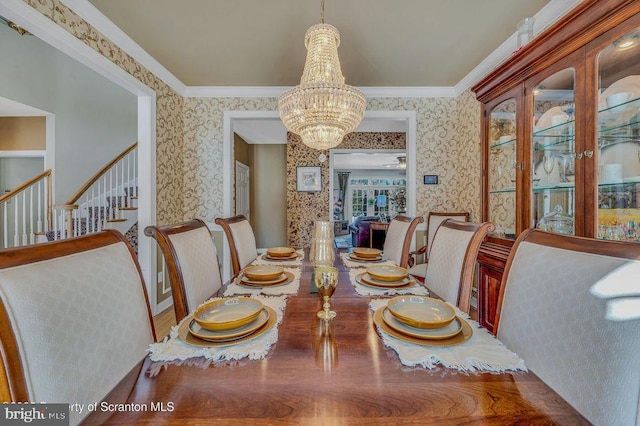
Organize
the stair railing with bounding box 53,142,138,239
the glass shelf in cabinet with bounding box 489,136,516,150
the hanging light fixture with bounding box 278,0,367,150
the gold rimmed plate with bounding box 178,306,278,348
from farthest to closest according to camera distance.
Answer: the stair railing with bounding box 53,142,138,239 → the glass shelf in cabinet with bounding box 489,136,516,150 → the hanging light fixture with bounding box 278,0,367,150 → the gold rimmed plate with bounding box 178,306,278,348

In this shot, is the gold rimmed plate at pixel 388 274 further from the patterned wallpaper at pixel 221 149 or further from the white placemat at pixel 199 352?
the patterned wallpaper at pixel 221 149

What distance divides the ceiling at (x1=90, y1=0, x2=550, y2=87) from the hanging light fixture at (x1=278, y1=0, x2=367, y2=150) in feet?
1.13

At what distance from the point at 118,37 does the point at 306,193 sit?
11.7ft

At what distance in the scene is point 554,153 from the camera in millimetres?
1699

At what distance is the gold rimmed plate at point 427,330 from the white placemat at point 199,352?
36cm

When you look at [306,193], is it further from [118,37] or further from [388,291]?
[388,291]

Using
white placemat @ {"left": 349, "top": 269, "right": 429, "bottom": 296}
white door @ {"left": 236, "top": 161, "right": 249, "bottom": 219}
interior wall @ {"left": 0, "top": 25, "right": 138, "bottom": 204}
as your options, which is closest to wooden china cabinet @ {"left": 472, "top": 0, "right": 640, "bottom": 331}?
white placemat @ {"left": 349, "top": 269, "right": 429, "bottom": 296}

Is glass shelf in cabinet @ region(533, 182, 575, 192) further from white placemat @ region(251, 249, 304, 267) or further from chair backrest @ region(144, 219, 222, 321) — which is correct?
chair backrest @ region(144, 219, 222, 321)

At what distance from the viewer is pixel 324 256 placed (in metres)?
1.30

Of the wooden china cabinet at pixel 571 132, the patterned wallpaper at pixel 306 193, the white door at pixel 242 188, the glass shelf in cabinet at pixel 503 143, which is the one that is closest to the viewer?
the wooden china cabinet at pixel 571 132

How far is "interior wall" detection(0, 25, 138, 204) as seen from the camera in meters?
3.80

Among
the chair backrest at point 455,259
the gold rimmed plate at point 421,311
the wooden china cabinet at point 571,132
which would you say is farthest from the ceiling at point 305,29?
the gold rimmed plate at point 421,311

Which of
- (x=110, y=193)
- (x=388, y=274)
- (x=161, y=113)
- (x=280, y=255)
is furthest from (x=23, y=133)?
(x=388, y=274)

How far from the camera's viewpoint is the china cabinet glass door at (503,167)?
6.63 feet
